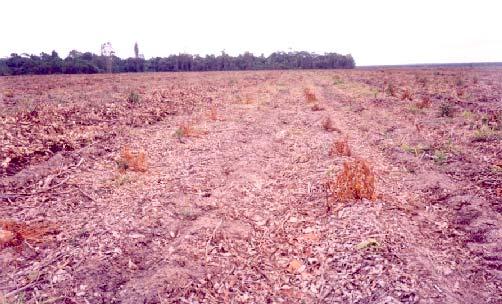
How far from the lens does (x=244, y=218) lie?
18.9 ft

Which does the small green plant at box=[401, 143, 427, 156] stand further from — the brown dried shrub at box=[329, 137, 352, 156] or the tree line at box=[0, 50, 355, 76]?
the tree line at box=[0, 50, 355, 76]

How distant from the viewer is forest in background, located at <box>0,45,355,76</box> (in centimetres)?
6369

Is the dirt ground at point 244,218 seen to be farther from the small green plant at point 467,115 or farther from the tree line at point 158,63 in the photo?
the tree line at point 158,63

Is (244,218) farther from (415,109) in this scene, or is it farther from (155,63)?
(155,63)

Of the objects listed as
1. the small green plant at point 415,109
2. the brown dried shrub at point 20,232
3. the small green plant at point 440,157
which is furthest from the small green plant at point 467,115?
the brown dried shrub at point 20,232

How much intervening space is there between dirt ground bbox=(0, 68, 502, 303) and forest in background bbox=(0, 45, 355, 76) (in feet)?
194

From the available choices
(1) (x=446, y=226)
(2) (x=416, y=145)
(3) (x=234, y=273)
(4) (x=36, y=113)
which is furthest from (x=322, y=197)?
(4) (x=36, y=113)

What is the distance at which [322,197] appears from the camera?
21.0ft

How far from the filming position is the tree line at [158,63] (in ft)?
209

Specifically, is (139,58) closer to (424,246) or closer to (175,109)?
(175,109)

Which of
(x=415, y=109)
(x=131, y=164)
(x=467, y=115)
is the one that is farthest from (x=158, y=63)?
(x=131, y=164)

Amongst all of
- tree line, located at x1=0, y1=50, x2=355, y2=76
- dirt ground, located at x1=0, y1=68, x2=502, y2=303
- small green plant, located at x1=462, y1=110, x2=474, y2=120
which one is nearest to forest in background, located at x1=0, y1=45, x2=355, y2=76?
tree line, located at x1=0, y1=50, x2=355, y2=76

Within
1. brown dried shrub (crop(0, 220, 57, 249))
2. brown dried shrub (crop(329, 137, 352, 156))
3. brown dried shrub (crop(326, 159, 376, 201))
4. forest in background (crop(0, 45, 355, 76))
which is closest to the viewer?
brown dried shrub (crop(0, 220, 57, 249))

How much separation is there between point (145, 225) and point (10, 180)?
3376 millimetres
